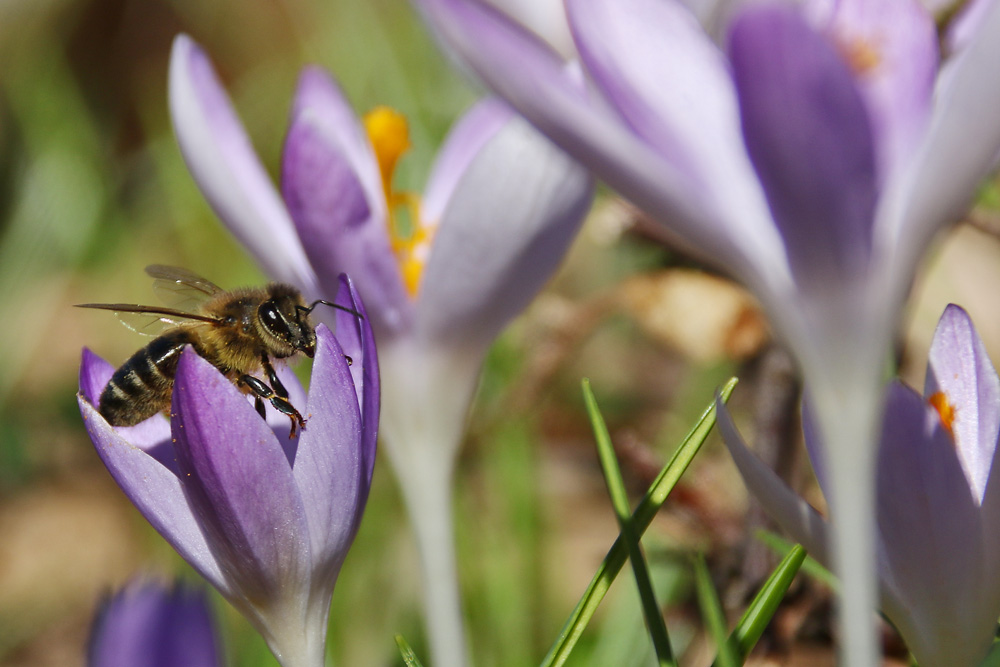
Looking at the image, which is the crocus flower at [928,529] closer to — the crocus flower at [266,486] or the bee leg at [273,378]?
the crocus flower at [266,486]

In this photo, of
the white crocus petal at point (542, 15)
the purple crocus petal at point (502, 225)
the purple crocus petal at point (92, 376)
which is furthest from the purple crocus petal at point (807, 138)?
the white crocus petal at point (542, 15)


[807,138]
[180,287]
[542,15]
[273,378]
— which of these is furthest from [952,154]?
[542,15]

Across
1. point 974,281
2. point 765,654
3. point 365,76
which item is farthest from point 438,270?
point 365,76

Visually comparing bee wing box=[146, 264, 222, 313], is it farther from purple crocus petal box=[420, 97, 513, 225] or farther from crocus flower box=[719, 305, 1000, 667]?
crocus flower box=[719, 305, 1000, 667]

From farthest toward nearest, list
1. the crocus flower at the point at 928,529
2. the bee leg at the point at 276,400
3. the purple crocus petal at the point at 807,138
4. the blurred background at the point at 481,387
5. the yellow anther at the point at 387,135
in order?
the blurred background at the point at 481,387, the yellow anther at the point at 387,135, the bee leg at the point at 276,400, the crocus flower at the point at 928,529, the purple crocus petal at the point at 807,138

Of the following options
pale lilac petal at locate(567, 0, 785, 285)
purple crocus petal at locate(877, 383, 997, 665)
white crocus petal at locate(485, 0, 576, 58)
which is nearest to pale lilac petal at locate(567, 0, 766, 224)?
pale lilac petal at locate(567, 0, 785, 285)
